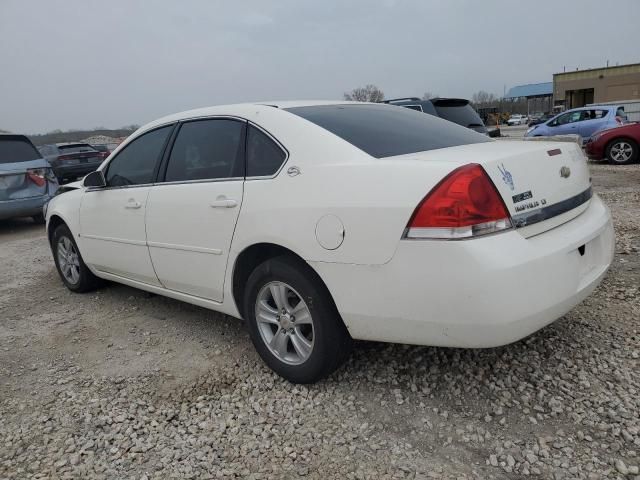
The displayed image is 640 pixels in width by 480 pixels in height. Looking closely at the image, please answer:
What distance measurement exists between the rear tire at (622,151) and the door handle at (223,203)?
11677 mm

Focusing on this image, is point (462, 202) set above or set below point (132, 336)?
above

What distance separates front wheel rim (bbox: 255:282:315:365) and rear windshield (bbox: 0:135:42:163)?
24.2ft

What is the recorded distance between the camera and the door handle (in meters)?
2.93

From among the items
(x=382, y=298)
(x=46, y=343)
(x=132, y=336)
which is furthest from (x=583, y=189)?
(x=46, y=343)

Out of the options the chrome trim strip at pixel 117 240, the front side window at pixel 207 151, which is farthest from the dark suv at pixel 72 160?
the front side window at pixel 207 151

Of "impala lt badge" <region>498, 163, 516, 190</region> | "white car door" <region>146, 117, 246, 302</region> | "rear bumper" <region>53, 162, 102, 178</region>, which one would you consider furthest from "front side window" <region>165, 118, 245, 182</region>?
"rear bumper" <region>53, 162, 102, 178</region>

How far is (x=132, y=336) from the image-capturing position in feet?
12.3

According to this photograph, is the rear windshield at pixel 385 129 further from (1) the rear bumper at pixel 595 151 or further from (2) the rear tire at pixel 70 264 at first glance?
(1) the rear bumper at pixel 595 151

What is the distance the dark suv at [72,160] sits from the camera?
1320 cm

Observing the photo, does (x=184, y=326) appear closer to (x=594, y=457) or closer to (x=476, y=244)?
(x=476, y=244)

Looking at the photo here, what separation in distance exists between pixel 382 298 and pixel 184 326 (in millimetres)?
2013

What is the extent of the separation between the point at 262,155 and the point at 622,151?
11.6 metres

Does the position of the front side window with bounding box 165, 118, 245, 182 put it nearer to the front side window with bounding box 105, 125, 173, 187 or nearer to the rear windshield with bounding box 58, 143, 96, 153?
the front side window with bounding box 105, 125, 173, 187

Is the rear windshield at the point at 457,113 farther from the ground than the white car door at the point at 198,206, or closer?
farther from the ground
